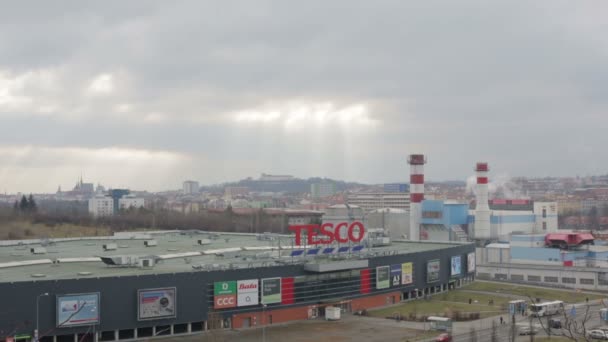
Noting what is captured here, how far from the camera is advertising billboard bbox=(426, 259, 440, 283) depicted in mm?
74750

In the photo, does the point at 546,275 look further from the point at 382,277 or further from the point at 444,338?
the point at 444,338

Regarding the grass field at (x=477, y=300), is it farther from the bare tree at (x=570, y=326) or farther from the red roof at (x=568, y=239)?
the red roof at (x=568, y=239)

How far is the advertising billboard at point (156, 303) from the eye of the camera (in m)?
51.1

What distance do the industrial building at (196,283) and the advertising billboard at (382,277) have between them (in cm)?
16

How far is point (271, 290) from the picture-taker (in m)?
58.4

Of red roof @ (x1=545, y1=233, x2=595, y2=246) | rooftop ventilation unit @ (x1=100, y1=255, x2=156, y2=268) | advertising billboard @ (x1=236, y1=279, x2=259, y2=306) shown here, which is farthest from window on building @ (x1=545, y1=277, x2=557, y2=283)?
rooftop ventilation unit @ (x1=100, y1=255, x2=156, y2=268)

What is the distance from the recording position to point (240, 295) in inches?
2222

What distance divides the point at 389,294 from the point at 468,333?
49.3 feet

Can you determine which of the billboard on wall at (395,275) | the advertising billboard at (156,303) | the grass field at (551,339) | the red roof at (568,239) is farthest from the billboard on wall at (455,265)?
the advertising billboard at (156,303)

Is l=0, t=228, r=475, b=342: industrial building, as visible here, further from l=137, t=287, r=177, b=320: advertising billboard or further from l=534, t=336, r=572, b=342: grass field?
l=534, t=336, r=572, b=342: grass field

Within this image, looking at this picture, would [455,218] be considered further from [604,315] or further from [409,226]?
[604,315]

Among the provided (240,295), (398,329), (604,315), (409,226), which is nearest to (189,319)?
(240,295)

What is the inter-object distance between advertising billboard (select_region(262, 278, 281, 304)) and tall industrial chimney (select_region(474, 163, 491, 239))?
58422 mm

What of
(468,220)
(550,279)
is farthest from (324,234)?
(468,220)
